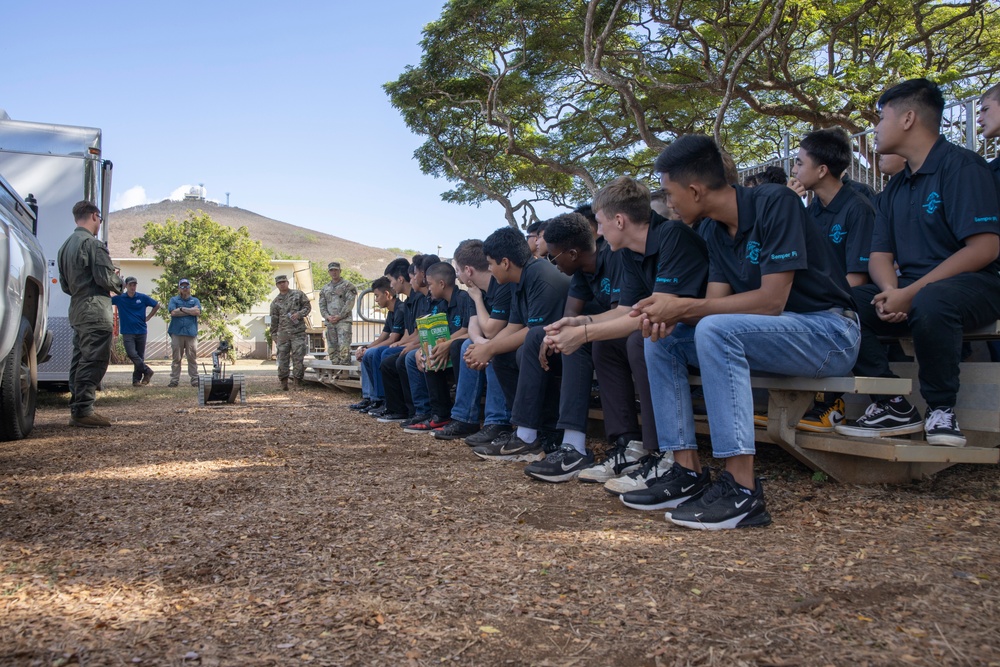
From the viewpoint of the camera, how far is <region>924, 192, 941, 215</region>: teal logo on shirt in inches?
128

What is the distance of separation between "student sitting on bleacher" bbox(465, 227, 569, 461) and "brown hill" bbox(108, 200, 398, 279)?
8972 centimetres

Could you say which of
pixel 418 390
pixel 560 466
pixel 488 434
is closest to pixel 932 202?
pixel 560 466

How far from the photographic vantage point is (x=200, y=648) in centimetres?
182

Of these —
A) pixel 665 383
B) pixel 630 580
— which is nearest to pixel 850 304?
pixel 665 383

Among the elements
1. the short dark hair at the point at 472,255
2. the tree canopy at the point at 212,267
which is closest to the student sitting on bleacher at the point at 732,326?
the short dark hair at the point at 472,255

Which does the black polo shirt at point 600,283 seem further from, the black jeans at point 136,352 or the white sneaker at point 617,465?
the black jeans at point 136,352

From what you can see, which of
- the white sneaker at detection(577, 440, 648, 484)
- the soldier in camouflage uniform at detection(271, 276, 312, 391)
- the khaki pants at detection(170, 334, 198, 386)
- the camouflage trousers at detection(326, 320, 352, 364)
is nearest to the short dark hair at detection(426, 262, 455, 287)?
the white sneaker at detection(577, 440, 648, 484)

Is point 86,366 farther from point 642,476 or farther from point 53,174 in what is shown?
point 642,476

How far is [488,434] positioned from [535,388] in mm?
717

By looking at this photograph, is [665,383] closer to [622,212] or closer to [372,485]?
[622,212]

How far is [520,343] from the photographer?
4.83 metres

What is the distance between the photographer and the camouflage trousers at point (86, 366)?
6.30 meters

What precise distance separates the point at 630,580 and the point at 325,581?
0.96 metres

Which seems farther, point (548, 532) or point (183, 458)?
point (183, 458)
